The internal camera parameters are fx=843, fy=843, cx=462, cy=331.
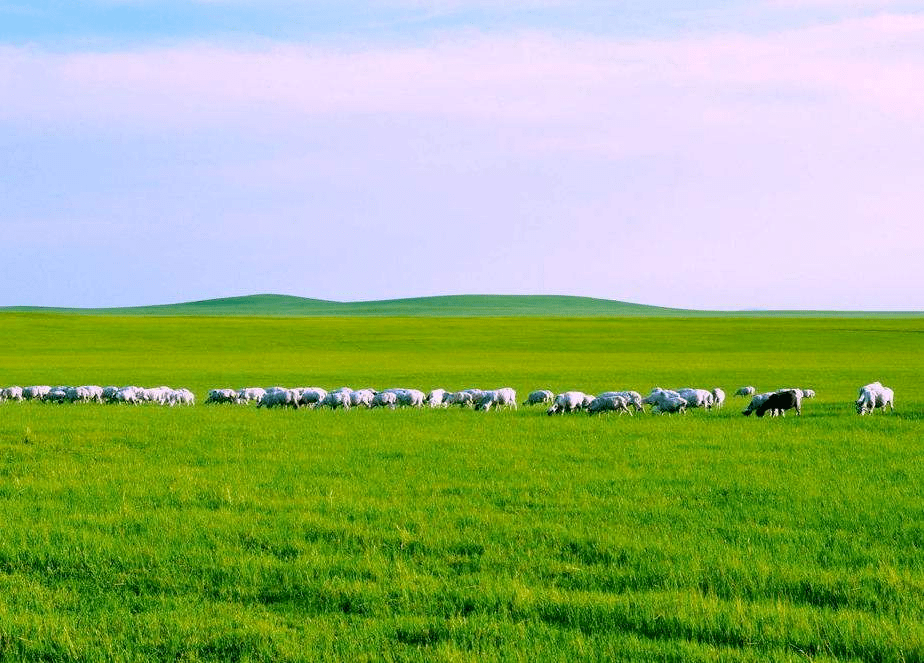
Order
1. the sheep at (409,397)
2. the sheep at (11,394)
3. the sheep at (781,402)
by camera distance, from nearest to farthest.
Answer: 1. the sheep at (781,402)
2. the sheep at (409,397)
3. the sheep at (11,394)

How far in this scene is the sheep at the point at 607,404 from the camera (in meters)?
26.8

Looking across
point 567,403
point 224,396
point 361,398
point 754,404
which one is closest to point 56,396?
point 224,396

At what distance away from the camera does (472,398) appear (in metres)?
31.6

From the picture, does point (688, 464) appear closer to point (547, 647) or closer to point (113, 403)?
point (547, 647)

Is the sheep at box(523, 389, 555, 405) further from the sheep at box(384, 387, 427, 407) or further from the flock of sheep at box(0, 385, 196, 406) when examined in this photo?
the flock of sheep at box(0, 385, 196, 406)

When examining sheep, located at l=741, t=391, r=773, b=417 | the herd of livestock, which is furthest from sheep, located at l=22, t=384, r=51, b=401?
sheep, located at l=741, t=391, r=773, b=417

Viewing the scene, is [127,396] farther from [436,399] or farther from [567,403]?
[567,403]

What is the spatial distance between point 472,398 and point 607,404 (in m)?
6.40

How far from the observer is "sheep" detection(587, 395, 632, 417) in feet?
87.8

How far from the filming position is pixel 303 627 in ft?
24.2

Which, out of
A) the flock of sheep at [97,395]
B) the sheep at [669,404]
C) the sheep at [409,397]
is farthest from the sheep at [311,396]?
the sheep at [669,404]

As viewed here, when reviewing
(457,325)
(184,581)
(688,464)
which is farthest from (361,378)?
(457,325)

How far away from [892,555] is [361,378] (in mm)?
39328

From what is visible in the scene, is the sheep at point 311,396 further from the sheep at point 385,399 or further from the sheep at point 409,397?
the sheep at point 409,397
